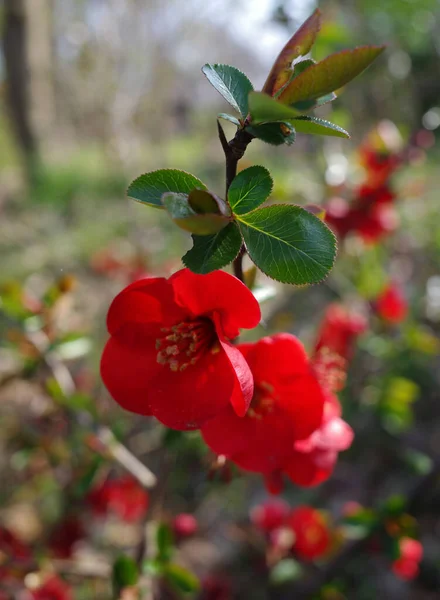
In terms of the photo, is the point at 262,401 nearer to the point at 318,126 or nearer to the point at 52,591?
the point at 318,126

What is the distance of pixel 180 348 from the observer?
1.56 ft

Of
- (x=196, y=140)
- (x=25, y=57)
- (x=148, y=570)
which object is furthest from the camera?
(x=196, y=140)

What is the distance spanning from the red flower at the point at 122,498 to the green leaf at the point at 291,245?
1.09 m

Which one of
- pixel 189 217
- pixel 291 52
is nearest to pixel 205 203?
pixel 189 217

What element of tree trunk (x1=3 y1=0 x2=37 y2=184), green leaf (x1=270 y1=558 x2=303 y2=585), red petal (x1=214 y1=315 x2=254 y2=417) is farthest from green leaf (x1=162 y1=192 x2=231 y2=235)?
tree trunk (x1=3 y1=0 x2=37 y2=184)

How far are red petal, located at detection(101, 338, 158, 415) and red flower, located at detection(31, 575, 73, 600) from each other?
0.77 meters

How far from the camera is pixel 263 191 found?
0.39 meters

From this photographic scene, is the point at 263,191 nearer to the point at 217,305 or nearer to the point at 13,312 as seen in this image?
the point at 217,305

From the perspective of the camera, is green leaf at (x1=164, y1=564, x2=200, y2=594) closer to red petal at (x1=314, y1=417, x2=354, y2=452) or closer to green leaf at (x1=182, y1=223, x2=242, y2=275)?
red petal at (x1=314, y1=417, x2=354, y2=452)

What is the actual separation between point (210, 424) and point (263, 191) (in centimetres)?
21

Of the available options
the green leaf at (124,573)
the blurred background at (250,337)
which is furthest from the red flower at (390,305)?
the green leaf at (124,573)

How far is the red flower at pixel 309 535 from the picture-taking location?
3.48ft

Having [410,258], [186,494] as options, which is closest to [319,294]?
[410,258]

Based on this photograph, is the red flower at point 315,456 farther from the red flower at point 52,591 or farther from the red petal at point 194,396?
the red flower at point 52,591
